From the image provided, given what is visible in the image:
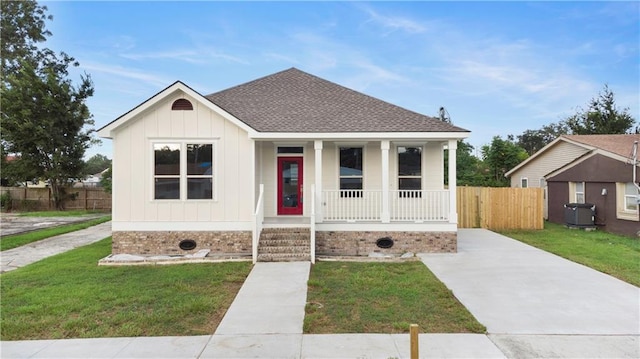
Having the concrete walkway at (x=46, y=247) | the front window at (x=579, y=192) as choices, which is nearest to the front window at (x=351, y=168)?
the concrete walkway at (x=46, y=247)

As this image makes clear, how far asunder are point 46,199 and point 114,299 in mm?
24588

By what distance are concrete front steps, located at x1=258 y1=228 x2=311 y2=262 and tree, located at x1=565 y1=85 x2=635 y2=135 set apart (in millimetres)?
32984

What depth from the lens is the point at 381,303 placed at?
5758mm

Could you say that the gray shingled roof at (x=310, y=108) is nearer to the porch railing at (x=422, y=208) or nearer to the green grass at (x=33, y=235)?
the porch railing at (x=422, y=208)

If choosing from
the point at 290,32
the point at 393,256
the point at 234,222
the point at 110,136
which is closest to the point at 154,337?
the point at 234,222

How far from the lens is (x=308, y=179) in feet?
37.4

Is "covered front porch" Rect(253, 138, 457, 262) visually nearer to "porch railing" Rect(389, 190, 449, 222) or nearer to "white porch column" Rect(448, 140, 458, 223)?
"porch railing" Rect(389, 190, 449, 222)

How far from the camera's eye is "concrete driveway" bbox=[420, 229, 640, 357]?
14.7ft

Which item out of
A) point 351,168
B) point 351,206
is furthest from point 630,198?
point 351,206

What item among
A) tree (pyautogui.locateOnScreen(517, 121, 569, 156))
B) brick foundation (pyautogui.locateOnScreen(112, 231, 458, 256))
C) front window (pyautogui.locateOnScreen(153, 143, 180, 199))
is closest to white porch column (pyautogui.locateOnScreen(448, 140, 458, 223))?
brick foundation (pyautogui.locateOnScreen(112, 231, 458, 256))

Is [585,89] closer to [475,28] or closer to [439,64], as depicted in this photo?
[439,64]

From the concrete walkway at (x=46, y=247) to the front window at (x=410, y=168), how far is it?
10.8m

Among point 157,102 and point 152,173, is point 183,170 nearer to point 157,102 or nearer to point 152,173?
point 152,173

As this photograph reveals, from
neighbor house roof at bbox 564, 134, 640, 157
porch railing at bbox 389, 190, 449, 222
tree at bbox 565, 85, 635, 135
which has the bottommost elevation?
porch railing at bbox 389, 190, 449, 222
